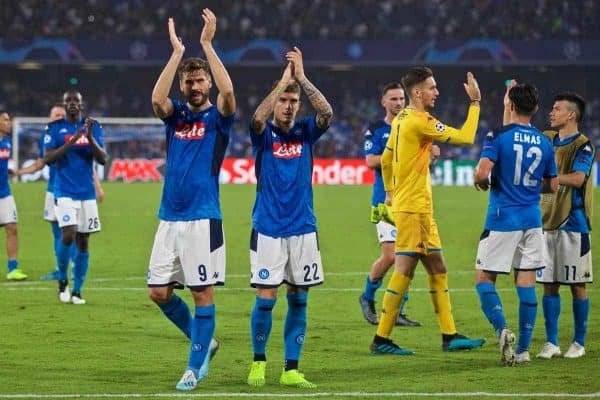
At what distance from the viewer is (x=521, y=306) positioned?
32.5ft

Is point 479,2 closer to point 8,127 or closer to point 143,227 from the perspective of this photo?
point 143,227

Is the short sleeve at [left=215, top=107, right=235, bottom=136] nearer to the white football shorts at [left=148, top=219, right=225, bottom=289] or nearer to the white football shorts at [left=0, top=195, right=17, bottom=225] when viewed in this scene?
the white football shorts at [left=148, top=219, right=225, bottom=289]

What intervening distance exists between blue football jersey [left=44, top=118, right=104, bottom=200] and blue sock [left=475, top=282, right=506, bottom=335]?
603 centimetres

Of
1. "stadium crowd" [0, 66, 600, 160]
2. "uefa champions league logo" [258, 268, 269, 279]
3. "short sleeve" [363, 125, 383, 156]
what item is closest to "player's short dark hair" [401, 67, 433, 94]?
"uefa champions league logo" [258, 268, 269, 279]

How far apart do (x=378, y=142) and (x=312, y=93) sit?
346 centimetres

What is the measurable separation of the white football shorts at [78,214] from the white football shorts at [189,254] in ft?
18.6

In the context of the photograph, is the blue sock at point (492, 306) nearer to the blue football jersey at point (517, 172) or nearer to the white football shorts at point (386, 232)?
the blue football jersey at point (517, 172)

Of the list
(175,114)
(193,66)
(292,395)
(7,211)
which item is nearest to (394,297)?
Result: (292,395)

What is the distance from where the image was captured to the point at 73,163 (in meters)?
14.5

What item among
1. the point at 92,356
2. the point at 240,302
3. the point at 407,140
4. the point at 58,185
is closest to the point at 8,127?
the point at 58,185

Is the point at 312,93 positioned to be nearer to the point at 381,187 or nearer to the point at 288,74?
the point at 288,74

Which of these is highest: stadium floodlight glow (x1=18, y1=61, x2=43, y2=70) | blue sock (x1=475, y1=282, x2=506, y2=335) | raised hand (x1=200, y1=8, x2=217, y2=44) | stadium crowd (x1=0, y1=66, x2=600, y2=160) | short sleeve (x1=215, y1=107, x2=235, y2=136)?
stadium floodlight glow (x1=18, y1=61, x2=43, y2=70)

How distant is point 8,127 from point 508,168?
9071mm

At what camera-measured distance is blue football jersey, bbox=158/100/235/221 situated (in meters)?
8.72
